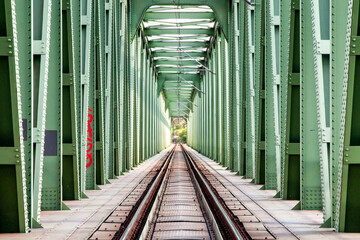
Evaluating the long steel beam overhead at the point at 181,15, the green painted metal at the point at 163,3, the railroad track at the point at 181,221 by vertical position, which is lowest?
the railroad track at the point at 181,221

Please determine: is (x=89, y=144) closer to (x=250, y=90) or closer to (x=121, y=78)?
(x=250, y=90)

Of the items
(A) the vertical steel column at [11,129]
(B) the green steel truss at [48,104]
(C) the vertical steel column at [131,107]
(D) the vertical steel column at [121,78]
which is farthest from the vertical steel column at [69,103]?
(C) the vertical steel column at [131,107]

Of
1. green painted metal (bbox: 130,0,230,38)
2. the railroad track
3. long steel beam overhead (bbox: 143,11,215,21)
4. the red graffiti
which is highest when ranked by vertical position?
long steel beam overhead (bbox: 143,11,215,21)

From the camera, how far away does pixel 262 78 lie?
17.4 m

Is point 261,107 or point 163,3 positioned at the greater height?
point 163,3

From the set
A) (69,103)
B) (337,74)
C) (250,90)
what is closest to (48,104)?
(69,103)

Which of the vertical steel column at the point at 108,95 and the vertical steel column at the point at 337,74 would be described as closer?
the vertical steel column at the point at 337,74

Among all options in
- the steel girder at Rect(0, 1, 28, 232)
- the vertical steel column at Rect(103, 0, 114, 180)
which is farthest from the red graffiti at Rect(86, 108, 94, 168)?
the steel girder at Rect(0, 1, 28, 232)

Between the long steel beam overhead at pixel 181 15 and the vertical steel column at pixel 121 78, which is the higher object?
the long steel beam overhead at pixel 181 15

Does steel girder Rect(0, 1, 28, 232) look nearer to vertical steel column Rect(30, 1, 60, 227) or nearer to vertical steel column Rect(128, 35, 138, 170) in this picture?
vertical steel column Rect(30, 1, 60, 227)

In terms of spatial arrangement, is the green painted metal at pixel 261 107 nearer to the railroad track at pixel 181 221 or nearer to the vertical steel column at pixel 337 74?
the railroad track at pixel 181 221

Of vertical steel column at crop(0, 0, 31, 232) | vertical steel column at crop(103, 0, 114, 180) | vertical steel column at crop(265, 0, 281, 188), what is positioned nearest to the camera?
vertical steel column at crop(0, 0, 31, 232)

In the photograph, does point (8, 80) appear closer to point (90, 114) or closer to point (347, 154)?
point (347, 154)

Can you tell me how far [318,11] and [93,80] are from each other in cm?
801
